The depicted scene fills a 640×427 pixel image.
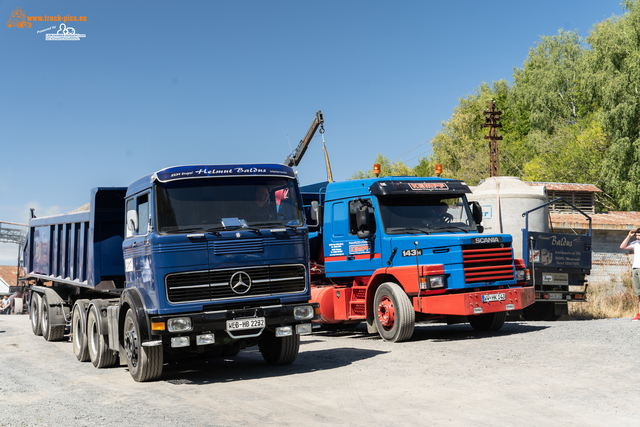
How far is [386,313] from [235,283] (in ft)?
14.2

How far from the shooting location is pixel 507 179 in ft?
58.6

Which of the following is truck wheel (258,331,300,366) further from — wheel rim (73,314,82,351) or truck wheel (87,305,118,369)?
wheel rim (73,314,82,351)

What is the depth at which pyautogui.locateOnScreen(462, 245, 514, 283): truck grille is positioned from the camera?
11633 mm

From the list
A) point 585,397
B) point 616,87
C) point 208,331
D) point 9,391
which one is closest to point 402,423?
point 585,397

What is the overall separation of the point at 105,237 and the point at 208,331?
14.1ft

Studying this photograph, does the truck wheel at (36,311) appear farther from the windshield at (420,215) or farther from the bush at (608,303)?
the bush at (608,303)

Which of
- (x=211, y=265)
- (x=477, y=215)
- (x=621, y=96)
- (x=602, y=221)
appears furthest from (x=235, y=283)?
A: (x=621, y=96)

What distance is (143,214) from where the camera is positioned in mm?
9086

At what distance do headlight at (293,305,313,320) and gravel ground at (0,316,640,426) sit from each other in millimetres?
824

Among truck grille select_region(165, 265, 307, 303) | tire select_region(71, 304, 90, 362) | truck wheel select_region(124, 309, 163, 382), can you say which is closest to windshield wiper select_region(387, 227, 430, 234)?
truck grille select_region(165, 265, 307, 303)

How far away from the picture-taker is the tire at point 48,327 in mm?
15195

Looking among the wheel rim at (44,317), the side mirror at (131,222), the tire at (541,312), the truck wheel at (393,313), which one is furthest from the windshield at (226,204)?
the tire at (541,312)

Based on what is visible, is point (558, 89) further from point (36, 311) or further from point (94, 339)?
point (94, 339)

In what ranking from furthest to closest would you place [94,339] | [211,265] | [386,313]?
[386,313] → [94,339] → [211,265]
